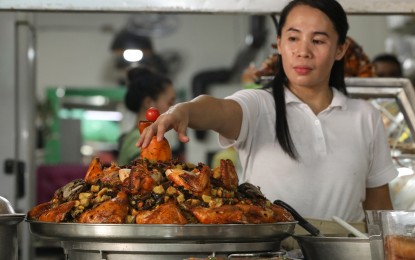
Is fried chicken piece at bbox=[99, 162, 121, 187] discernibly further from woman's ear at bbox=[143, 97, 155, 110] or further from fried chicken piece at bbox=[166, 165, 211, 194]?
woman's ear at bbox=[143, 97, 155, 110]

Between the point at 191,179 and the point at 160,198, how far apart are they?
10cm

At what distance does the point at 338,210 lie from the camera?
2895 mm

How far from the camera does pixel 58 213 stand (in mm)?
1957

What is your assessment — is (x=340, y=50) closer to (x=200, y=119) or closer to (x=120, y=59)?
(x=200, y=119)

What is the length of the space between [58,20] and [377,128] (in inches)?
476

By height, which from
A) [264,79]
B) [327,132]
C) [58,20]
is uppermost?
[58,20]

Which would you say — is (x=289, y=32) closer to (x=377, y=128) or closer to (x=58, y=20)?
(x=377, y=128)

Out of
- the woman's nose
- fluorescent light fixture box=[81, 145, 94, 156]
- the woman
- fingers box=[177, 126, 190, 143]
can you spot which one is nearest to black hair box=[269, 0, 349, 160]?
the woman

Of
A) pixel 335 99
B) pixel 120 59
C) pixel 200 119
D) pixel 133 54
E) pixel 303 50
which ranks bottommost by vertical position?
pixel 200 119

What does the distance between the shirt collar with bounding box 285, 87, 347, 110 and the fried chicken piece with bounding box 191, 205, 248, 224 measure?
3.67 feet

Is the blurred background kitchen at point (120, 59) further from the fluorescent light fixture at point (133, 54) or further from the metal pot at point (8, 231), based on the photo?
the metal pot at point (8, 231)

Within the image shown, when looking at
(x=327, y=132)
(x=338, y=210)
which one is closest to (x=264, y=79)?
(x=327, y=132)

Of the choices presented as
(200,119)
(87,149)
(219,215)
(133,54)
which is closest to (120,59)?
(133,54)

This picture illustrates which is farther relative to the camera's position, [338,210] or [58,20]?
[58,20]
